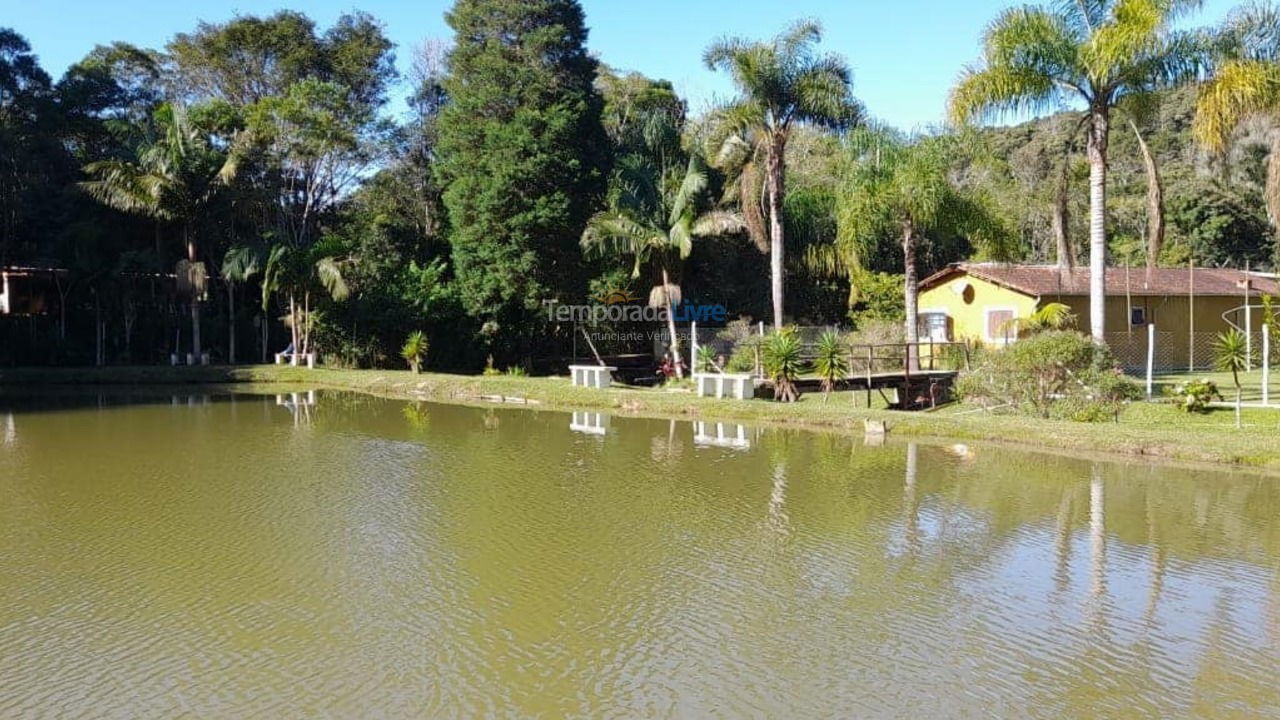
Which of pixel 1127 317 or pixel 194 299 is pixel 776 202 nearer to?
pixel 1127 317

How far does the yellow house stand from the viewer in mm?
25703

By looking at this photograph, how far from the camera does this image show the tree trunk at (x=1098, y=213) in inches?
704

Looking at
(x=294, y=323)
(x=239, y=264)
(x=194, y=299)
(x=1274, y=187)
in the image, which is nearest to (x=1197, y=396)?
(x=1274, y=187)

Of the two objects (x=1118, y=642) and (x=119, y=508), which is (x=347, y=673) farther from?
(x=119, y=508)

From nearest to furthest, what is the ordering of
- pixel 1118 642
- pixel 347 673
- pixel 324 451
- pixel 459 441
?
pixel 347 673, pixel 1118 642, pixel 324 451, pixel 459 441

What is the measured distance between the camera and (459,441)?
55.5 feet

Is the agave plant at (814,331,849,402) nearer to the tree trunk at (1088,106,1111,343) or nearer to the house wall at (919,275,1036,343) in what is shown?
the tree trunk at (1088,106,1111,343)

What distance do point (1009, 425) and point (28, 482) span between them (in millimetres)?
14568

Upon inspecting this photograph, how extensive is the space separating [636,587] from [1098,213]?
1384 centimetres

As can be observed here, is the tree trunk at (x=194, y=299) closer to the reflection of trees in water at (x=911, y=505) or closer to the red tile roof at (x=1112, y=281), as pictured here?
the red tile roof at (x=1112, y=281)

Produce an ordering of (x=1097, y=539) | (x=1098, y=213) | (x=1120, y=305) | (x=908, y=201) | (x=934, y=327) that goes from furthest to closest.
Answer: (x=934, y=327)
(x=1120, y=305)
(x=908, y=201)
(x=1098, y=213)
(x=1097, y=539)

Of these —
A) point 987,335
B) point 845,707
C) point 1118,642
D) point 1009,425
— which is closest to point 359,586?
point 845,707

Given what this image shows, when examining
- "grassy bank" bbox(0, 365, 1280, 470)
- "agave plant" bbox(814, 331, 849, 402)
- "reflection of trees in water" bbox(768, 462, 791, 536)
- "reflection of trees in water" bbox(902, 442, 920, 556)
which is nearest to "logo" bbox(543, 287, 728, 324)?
"grassy bank" bbox(0, 365, 1280, 470)

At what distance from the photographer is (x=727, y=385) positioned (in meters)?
21.7
